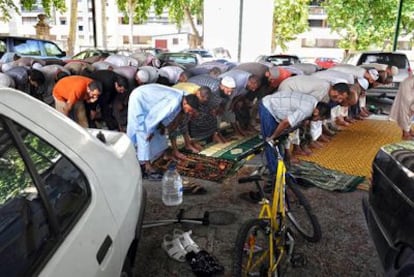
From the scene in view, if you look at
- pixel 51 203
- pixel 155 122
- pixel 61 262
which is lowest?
pixel 155 122

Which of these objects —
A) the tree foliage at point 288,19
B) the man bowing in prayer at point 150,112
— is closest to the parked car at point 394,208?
the man bowing in prayer at point 150,112

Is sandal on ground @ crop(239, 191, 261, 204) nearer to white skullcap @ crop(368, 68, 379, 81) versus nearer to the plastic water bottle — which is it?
the plastic water bottle

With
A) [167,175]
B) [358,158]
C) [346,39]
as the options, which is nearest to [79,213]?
[167,175]

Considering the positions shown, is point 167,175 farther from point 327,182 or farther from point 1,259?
point 1,259

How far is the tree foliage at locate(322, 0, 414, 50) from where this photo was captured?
788 inches

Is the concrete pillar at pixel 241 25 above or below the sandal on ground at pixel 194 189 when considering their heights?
above

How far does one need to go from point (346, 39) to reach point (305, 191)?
23509 millimetres

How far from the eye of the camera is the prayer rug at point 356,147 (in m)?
5.57

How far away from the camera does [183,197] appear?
438cm

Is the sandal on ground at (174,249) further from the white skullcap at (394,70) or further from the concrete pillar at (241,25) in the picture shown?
the concrete pillar at (241,25)

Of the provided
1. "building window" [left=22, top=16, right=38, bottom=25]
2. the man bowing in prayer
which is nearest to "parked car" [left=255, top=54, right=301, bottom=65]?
the man bowing in prayer

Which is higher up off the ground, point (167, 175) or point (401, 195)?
point (401, 195)

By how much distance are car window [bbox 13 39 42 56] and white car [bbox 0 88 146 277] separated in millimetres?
11230

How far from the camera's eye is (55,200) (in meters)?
1.51
